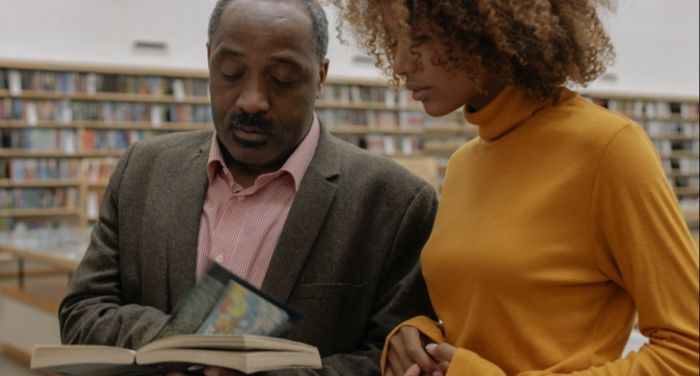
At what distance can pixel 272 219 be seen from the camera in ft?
5.87

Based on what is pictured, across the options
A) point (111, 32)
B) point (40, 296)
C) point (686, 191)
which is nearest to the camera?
point (40, 296)

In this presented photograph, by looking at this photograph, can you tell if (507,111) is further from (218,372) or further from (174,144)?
(174,144)

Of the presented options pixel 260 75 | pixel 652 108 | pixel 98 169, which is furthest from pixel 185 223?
pixel 652 108

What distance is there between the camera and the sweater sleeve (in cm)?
120

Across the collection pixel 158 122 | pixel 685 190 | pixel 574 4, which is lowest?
pixel 685 190

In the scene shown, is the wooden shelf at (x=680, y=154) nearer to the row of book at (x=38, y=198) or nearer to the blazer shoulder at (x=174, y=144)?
the row of book at (x=38, y=198)

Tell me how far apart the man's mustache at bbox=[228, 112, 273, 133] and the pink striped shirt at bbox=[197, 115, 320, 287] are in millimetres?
115

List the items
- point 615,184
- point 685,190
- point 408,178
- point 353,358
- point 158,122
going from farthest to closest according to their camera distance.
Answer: point 685,190, point 158,122, point 408,178, point 353,358, point 615,184

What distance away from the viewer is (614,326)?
1.34 meters

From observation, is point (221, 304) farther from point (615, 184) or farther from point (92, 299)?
point (615, 184)

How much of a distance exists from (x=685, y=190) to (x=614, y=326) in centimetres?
1415

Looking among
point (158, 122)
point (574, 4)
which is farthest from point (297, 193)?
point (158, 122)

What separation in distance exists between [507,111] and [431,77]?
0.13 meters

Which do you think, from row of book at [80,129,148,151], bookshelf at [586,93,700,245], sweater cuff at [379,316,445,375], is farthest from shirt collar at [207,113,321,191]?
bookshelf at [586,93,700,245]
